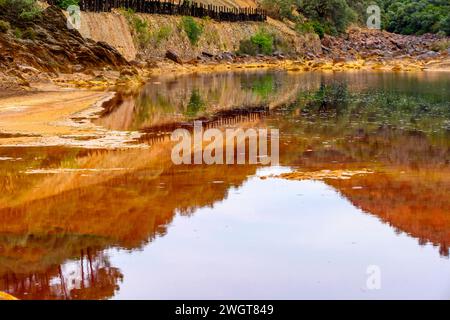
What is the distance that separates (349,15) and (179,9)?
34714 millimetres

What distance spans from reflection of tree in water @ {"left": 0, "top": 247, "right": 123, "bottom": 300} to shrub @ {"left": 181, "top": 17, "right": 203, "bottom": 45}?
6797 centimetres

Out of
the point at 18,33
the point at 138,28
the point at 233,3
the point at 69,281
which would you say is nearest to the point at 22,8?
the point at 18,33

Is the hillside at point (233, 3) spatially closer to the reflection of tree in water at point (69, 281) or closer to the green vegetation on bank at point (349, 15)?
the green vegetation on bank at point (349, 15)

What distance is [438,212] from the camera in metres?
13.7

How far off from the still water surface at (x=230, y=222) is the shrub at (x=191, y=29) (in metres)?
54.7

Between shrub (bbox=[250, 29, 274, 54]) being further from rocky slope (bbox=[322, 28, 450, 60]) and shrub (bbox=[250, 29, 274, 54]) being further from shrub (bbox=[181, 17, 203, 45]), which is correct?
shrub (bbox=[181, 17, 203, 45])

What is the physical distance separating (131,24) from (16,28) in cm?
2444

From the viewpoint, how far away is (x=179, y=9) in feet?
269

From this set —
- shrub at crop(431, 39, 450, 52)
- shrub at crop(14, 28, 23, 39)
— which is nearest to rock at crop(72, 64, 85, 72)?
shrub at crop(14, 28, 23, 39)

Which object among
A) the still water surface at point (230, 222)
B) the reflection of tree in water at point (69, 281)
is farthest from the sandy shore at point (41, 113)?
the reflection of tree in water at point (69, 281)

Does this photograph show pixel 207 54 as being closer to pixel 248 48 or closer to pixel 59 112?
pixel 248 48

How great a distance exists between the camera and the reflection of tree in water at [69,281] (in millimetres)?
9734
